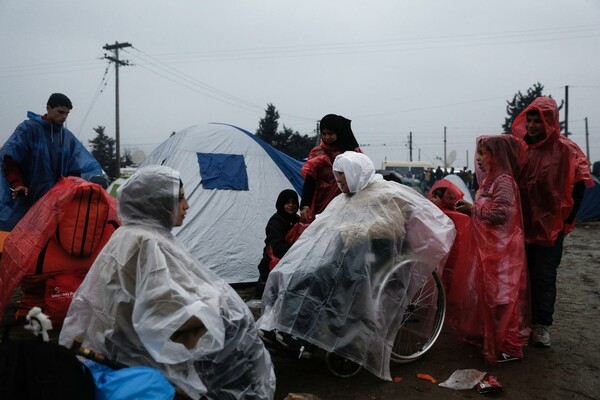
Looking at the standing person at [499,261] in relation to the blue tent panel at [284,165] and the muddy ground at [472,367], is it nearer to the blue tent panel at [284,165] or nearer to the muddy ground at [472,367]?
the muddy ground at [472,367]

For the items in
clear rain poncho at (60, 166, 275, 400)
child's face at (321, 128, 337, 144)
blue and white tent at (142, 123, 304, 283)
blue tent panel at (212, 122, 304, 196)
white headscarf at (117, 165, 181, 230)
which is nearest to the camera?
clear rain poncho at (60, 166, 275, 400)

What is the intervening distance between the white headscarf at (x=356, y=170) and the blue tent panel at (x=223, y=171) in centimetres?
263

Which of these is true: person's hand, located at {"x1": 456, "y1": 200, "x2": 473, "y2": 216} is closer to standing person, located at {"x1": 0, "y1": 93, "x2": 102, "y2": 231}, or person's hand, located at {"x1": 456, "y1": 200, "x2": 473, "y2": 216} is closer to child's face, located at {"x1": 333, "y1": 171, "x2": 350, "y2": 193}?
child's face, located at {"x1": 333, "y1": 171, "x2": 350, "y2": 193}

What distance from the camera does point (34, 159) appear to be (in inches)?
155

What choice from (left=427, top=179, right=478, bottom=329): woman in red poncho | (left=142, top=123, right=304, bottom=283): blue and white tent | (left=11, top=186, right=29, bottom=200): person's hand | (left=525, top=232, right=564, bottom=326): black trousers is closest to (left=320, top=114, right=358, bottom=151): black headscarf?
(left=427, top=179, right=478, bottom=329): woman in red poncho

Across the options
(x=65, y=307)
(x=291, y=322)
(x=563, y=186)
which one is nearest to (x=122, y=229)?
(x=291, y=322)

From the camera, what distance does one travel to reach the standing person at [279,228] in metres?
4.40

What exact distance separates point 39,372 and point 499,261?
2673 mm

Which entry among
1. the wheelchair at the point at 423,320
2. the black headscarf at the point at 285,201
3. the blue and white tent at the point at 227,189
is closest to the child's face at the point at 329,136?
the black headscarf at the point at 285,201

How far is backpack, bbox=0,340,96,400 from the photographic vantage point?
4.59 ft

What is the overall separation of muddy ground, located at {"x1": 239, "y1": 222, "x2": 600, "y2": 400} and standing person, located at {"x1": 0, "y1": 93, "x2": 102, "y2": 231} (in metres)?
2.47

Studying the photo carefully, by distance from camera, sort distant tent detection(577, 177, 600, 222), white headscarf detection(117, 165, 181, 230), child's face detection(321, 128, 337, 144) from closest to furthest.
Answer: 1. white headscarf detection(117, 165, 181, 230)
2. child's face detection(321, 128, 337, 144)
3. distant tent detection(577, 177, 600, 222)

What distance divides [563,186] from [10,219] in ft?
14.1

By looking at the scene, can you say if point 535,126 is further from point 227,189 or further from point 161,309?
point 227,189
